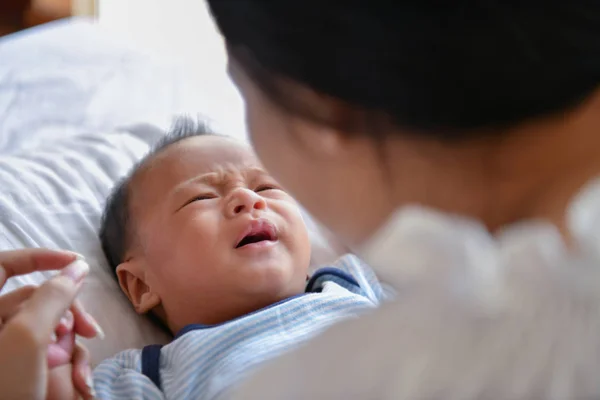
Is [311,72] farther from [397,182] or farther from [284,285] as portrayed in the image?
[284,285]

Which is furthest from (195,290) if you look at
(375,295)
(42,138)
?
(42,138)

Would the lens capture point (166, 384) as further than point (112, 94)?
No

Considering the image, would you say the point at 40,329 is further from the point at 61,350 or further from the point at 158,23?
the point at 158,23

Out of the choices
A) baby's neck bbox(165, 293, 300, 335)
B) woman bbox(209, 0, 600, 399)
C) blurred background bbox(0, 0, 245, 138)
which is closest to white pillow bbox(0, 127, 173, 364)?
baby's neck bbox(165, 293, 300, 335)

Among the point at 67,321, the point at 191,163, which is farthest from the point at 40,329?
the point at 191,163

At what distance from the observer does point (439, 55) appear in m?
0.41

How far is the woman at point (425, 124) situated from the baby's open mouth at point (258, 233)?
47cm

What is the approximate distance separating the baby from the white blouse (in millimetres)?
349

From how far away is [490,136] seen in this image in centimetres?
44

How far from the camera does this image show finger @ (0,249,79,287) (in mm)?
827

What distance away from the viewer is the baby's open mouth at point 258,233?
98 cm

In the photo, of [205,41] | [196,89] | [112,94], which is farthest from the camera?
[205,41]

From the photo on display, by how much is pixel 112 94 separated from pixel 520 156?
52.1 inches

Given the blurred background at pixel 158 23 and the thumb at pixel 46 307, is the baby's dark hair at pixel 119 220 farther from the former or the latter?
the blurred background at pixel 158 23
